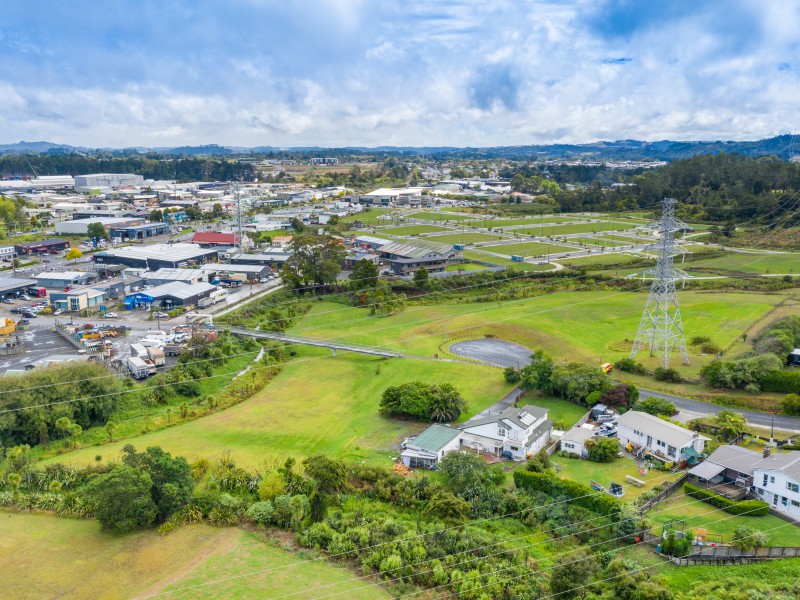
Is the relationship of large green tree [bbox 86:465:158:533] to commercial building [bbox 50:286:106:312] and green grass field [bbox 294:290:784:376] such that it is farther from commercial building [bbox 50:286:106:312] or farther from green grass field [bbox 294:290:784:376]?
commercial building [bbox 50:286:106:312]

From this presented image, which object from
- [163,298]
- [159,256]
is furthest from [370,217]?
[163,298]

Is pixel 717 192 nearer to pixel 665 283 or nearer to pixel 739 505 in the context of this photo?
pixel 665 283

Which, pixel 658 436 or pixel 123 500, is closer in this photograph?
pixel 123 500

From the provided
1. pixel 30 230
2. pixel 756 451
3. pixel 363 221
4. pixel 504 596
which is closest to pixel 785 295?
pixel 756 451

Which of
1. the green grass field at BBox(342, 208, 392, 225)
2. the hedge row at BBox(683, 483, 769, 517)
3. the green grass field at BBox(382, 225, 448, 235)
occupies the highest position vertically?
the green grass field at BBox(342, 208, 392, 225)

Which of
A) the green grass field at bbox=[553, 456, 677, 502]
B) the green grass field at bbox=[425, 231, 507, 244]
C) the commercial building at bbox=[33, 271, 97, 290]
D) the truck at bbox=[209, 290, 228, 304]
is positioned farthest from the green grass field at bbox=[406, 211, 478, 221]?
the green grass field at bbox=[553, 456, 677, 502]

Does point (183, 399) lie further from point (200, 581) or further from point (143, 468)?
point (200, 581)

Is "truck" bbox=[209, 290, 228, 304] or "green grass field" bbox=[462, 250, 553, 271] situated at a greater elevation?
"green grass field" bbox=[462, 250, 553, 271]

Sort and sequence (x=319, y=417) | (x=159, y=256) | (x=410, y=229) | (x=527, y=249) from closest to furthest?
1. (x=319, y=417)
2. (x=159, y=256)
3. (x=527, y=249)
4. (x=410, y=229)
